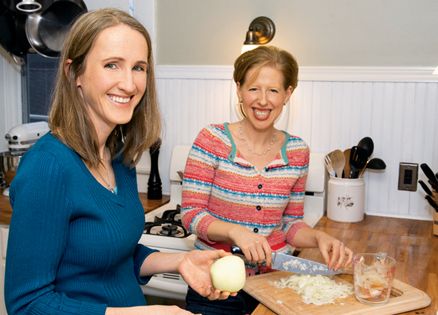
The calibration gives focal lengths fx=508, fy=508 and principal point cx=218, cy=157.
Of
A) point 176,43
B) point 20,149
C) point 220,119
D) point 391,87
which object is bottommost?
point 20,149

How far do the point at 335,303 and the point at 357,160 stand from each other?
943mm

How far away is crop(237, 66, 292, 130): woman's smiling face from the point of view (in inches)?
58.1

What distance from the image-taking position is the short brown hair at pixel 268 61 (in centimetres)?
148

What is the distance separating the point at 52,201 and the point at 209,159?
649mm

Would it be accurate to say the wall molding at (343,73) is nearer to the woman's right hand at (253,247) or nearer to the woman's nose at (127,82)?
the woman's right hand at (253,247)

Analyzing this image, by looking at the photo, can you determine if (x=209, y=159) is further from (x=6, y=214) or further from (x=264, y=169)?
(x=6, y=214)

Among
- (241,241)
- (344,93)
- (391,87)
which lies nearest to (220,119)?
(344,93)

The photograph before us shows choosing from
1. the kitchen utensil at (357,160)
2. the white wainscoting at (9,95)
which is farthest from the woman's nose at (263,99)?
the white wainscoting at (9,95)

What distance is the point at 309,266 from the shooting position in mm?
1327

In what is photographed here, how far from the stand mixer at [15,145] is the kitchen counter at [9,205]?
12cm

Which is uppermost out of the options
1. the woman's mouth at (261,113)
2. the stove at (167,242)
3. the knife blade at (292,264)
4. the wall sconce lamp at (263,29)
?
the wall sconce lamp at (263,29)

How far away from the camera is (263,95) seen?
1469 mm

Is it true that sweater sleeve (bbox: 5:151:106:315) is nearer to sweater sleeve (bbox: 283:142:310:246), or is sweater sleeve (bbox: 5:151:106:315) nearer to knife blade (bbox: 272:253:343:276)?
knife blade (bbox: 272:253:343:276)

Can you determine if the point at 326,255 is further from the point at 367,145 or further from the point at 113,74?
the point at 367,145
